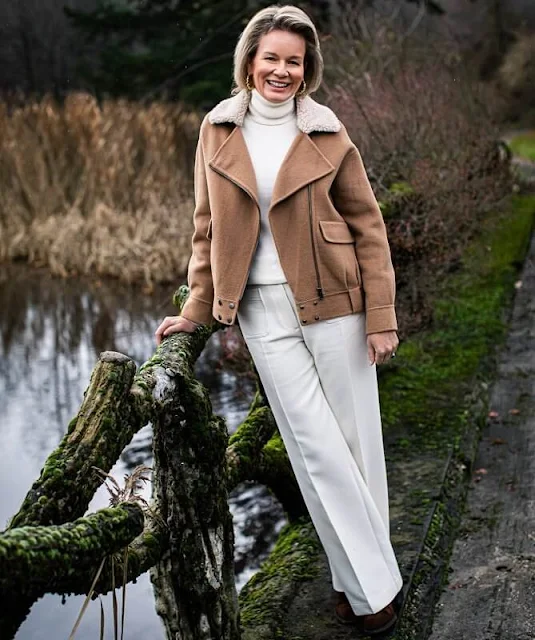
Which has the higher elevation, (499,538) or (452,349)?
(452,349)

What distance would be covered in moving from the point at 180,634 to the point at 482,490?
2.04 m

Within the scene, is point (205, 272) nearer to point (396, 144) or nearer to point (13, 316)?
point (396, 144)

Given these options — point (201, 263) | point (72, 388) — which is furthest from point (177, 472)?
point (72, 388)

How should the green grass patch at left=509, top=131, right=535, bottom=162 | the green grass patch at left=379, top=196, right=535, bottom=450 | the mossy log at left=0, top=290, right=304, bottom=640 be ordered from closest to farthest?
the mossy log at left=0, top=290, right=304, bottom=640, the green grass patch at left=379, top=196, right=535, bottom=450, the green grass patch at left=509, top=131, right=535, bottom=162

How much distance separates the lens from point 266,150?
2.76 meters

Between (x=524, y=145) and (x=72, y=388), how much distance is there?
21.3 meters

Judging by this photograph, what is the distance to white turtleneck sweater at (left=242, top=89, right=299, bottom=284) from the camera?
2732 mm

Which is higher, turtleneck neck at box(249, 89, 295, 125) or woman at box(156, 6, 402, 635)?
turtleneck neck at box(249, 89, 295, 125)

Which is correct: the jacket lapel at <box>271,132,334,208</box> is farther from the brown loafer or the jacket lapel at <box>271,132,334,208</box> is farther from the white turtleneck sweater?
the brown loafer

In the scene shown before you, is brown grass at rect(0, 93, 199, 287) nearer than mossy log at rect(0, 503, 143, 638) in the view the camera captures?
No

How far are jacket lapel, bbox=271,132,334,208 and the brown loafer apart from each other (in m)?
1.22

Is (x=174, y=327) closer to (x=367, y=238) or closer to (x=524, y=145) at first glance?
(x=367, y=238)

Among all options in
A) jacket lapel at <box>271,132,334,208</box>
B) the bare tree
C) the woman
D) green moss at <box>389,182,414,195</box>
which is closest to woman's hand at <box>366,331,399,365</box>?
the woman

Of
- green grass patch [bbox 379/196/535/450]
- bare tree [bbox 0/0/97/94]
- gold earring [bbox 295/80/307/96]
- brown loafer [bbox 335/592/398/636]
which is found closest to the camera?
gold earring [bbox 295/80/307/96]
